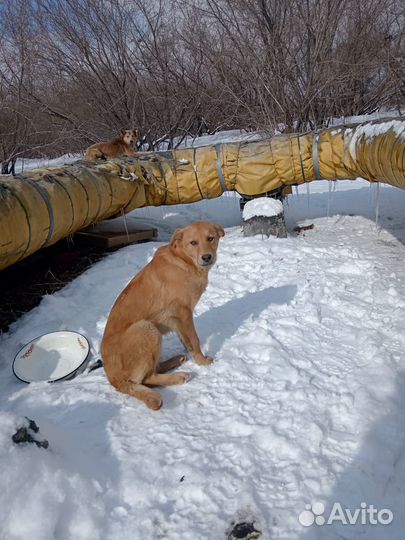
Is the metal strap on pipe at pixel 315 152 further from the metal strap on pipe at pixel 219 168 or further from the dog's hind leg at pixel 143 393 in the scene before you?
the dog's hind leg at pixel 143 393

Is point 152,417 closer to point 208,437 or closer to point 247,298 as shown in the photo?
point 208,437

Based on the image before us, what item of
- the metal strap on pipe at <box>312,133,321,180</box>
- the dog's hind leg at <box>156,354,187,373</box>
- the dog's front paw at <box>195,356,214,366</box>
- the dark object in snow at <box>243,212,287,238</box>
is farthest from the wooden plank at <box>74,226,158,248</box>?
the dog's front paw at <box>195,356,214,366</box>

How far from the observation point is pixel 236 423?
2584 millimetres

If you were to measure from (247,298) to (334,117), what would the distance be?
36.7ft

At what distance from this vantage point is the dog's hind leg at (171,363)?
331 cm

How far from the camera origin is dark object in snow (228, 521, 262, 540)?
6.11ft

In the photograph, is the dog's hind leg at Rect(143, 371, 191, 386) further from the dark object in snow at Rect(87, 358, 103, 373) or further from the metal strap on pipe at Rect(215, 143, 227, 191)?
the metal strap on pipe at Rect(215, 143, 227, 191)

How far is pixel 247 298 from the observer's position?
171 inches

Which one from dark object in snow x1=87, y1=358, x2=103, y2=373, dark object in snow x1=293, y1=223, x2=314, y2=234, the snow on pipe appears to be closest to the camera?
dark object in snow x1=87, y1=358, x2=103, y2=373

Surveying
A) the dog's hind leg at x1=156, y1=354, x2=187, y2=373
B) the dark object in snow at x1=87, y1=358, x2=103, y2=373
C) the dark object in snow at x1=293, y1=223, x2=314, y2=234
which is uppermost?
the dark object in snow at x1=293, y1=223, x2=314, y2=234

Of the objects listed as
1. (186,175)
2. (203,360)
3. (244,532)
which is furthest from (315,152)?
(244,532)

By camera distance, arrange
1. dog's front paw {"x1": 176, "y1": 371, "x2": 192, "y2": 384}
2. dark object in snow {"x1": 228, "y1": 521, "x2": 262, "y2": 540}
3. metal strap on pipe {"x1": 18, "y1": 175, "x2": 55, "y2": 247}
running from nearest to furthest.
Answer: dark object in snow {"x1": 228, "y1": 521, "x2": 262, "y2": 540}, dog's front paw {"x1": 176, "y1": 371, "x2": 192, "y2": 384}, metal strap on pipe {"x1": 18, "y1": 175, "x2": 55, "y2": 247}

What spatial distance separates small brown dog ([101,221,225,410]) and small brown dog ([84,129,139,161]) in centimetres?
553

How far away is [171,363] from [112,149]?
6438mm
